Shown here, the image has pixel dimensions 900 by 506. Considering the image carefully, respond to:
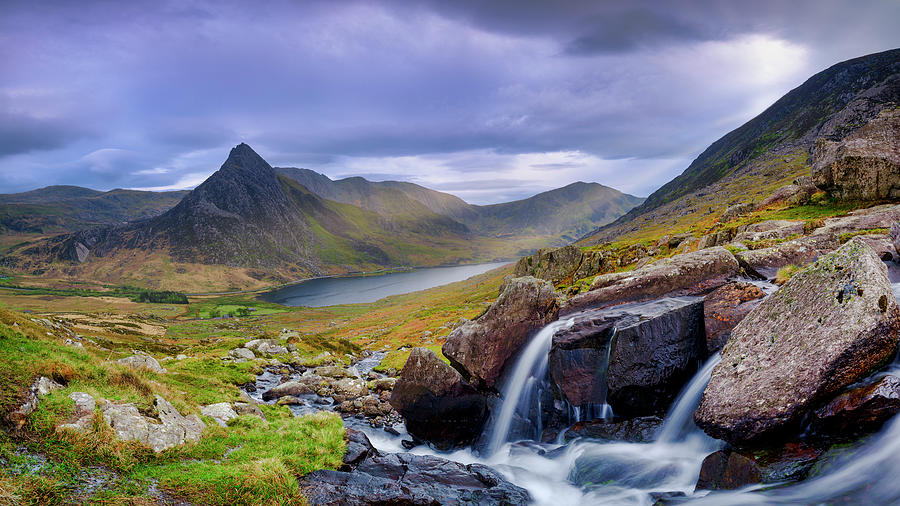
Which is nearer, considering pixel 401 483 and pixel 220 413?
pixel 401 483

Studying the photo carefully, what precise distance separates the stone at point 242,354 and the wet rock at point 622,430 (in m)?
46.7

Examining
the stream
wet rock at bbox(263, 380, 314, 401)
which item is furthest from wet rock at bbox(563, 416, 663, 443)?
wet rock at bbox(263, 380, 314, 401)

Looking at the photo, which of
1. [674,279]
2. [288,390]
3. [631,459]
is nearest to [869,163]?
[674,279]

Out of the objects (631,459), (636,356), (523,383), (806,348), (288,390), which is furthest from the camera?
(288,390)

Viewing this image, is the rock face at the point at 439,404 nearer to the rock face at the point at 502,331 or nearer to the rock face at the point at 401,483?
the rock face at the point at 502,331

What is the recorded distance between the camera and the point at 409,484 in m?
14.8

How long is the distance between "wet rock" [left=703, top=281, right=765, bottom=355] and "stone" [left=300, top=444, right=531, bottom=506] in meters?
12.8

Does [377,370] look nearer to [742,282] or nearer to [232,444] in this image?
[232,444]

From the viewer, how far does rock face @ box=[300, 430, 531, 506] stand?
1300cm

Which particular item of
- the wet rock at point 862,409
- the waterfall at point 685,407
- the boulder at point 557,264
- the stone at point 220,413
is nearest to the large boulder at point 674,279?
the waterfall at point 685,407

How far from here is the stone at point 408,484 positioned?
12961 mm

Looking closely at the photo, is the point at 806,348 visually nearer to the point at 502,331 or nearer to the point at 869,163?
the point at 502,331

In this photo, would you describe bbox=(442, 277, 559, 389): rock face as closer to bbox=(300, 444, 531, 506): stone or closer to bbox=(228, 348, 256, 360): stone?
bbox=(300, 444, 531, 506): stone

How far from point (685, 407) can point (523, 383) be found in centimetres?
1074
